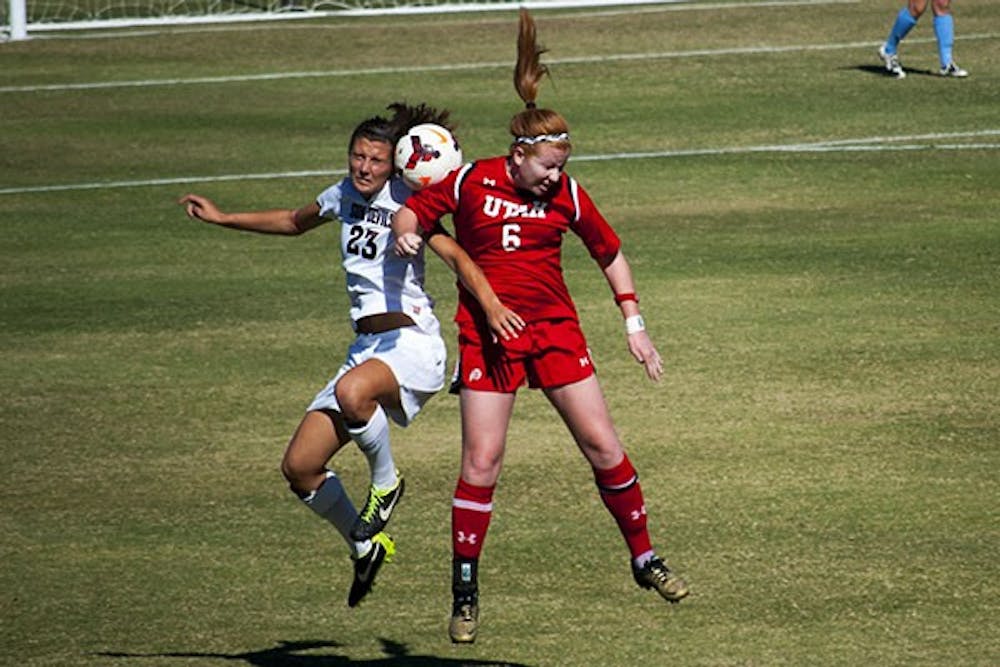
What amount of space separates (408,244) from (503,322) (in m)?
0.66

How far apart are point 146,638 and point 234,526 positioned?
6.34 ft

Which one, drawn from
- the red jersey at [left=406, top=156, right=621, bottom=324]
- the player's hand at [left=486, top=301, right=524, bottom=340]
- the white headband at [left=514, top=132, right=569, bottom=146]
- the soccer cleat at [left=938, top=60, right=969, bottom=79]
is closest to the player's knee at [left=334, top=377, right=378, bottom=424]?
the red jersey at [left=406, top=156, right=621, bottom=324]

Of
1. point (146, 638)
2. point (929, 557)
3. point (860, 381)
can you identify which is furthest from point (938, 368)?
point (146, 638)

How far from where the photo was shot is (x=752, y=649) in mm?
10531

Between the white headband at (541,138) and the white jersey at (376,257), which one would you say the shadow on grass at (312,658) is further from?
the white headband at (541,138)

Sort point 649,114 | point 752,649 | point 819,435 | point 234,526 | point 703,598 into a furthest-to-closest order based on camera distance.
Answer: point 649,114, point 819,435, point 234,526, point 703,598, point 752,649

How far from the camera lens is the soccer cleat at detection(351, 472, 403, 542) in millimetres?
10812

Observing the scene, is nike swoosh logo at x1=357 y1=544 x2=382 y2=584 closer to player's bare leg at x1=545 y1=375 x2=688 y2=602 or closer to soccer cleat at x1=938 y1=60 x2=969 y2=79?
player's bare leg at x1=545 y1=375 x2=688 y2=602

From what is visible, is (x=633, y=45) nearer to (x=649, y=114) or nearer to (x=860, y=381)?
(x=649, y=114)

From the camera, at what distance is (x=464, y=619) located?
9.86 m

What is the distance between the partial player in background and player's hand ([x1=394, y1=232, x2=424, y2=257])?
20788 mm

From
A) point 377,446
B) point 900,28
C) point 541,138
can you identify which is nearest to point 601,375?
point 377,446

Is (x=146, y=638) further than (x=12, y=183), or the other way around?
(x=12, y=183)

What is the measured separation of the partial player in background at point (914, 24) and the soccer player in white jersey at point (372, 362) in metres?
19.9
